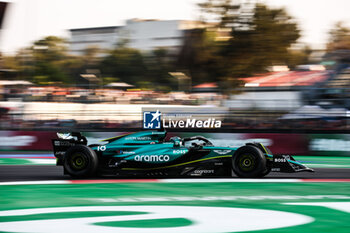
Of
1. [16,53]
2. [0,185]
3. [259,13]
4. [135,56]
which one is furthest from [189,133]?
[16,53]

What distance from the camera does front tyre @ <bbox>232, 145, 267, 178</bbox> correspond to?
27.0ft

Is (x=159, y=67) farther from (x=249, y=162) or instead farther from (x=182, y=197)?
(x=182, y=197)

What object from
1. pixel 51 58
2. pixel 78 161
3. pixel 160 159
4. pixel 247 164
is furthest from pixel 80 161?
pixel 51 58

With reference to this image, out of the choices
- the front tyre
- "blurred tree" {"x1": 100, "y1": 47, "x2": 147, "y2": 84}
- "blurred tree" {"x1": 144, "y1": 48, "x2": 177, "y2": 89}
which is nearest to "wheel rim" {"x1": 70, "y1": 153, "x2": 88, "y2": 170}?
the front tyre

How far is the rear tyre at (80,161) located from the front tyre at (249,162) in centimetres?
230

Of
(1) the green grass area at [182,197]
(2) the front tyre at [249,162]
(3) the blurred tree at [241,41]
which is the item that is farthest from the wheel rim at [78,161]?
(3) the blurred tree at [241,41]

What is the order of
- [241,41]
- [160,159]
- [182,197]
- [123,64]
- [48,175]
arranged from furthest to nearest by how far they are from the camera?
[123,64] → [241,41] → [48,175] → [160,159] → [182,197]

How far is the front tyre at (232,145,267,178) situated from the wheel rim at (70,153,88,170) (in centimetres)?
245

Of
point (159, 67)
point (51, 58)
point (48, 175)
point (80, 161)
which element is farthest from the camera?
point (51, 58)

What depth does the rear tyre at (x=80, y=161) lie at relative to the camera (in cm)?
858

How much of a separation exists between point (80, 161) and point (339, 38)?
4360 centimetres

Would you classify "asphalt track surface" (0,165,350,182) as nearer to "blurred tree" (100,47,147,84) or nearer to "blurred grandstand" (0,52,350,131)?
"blurred grandstand" (0,52,350,131)

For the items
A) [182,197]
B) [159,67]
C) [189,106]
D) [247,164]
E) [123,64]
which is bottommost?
[182,197]

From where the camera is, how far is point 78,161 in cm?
871
